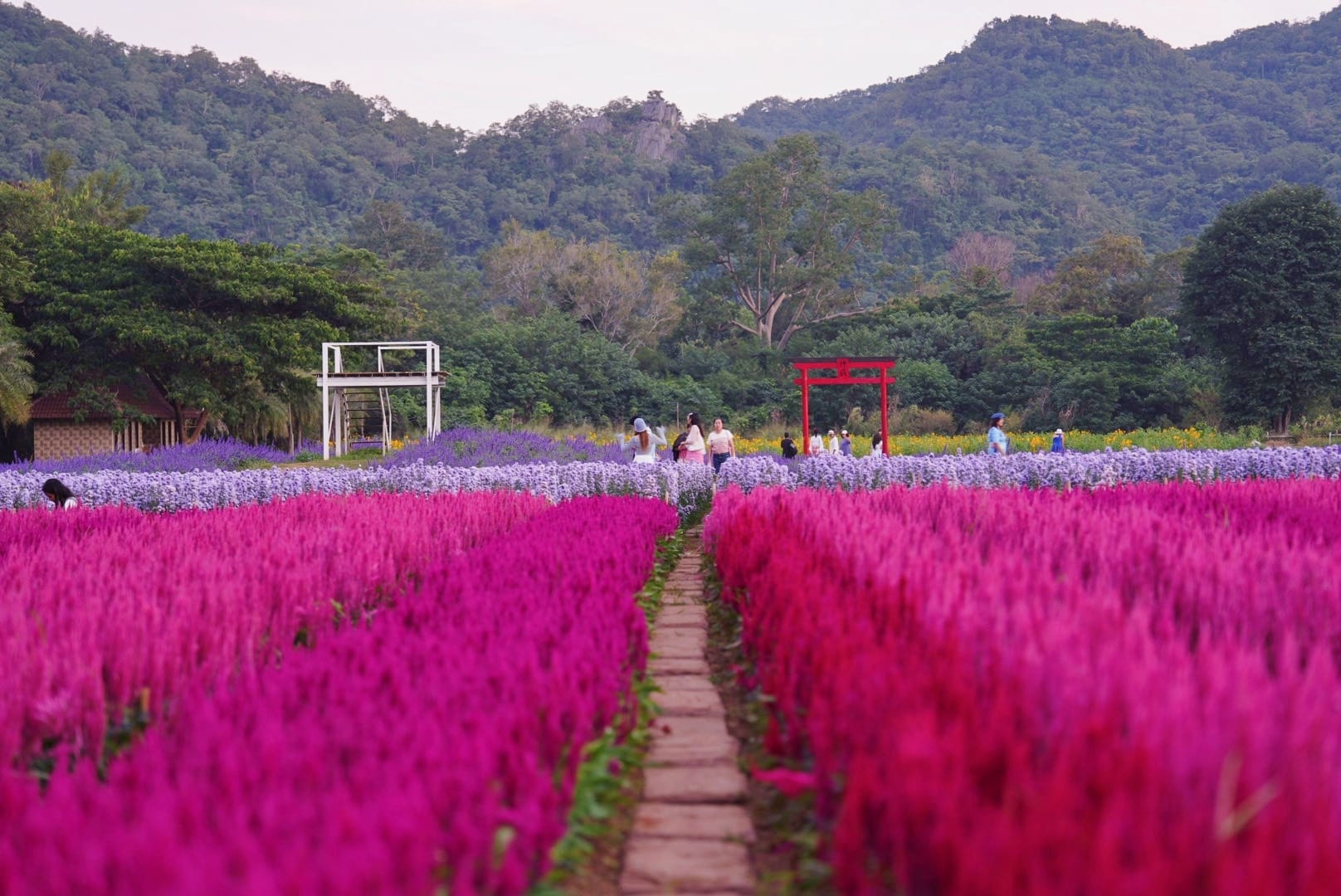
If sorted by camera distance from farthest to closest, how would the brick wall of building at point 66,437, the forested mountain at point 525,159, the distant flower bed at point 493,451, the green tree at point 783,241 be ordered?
the forested mountain at point 525,159
the green tree at point 783,241
the brick wall of building at point 66,437
the distant flower bed at point 493,451

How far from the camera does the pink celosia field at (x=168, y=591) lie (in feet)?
13.3

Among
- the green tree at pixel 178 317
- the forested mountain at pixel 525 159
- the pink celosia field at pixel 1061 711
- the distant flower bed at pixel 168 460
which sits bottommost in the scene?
the pink celosia field at pixel 1061 711

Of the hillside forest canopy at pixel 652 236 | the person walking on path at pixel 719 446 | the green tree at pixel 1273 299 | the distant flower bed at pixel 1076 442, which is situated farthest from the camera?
the green tree at pixel 1273 299

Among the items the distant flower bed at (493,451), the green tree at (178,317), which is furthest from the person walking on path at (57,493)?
the green tree at (178,317)

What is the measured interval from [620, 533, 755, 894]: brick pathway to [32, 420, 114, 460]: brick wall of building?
27.3 metres

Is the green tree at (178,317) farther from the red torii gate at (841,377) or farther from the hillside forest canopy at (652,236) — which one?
the red torii gate at (841,377)

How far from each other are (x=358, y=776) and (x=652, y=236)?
90005mm

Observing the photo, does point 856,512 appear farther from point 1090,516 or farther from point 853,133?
point 853,133

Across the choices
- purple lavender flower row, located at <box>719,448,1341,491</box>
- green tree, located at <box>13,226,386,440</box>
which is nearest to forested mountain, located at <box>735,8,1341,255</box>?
green tree, located at <box>13,226,386,440</box>

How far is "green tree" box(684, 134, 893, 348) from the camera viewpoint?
63.8 metres

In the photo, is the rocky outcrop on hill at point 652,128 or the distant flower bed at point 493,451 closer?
the distant flower bed at point 493,451

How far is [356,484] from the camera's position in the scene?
1575cm

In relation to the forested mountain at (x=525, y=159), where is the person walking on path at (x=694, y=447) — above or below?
below

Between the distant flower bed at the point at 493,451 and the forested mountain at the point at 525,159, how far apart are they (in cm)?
5189
